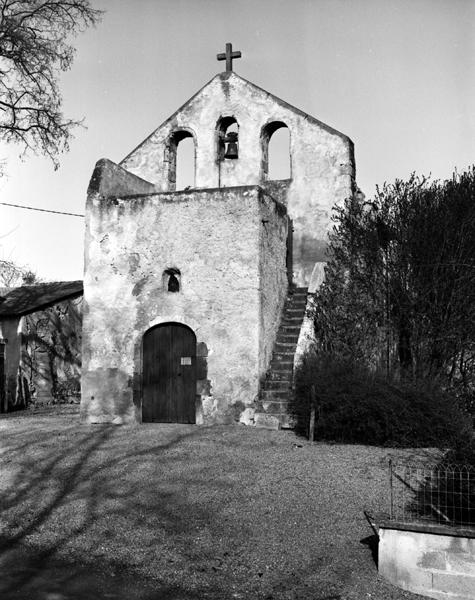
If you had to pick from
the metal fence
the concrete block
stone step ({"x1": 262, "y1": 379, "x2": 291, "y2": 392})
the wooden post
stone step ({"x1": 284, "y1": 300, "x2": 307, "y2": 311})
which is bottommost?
the concrete block

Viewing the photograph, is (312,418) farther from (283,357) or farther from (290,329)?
(290,329)

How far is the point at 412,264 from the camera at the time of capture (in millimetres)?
14836

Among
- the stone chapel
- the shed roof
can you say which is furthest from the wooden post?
the shed roof

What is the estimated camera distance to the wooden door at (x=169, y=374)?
14.5 meters

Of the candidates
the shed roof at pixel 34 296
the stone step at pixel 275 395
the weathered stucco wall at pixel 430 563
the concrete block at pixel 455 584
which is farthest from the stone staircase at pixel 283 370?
the shed roof at pixel 34 296

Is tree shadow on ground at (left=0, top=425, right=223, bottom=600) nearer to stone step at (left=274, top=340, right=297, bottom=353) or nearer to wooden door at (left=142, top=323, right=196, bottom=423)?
wooden door at (left=142, top=323, right=196, bottom=423)

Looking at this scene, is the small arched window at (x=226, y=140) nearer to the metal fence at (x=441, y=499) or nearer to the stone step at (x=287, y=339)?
the stone step at (x=287, y=339)

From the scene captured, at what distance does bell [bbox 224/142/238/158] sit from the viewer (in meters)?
17.3

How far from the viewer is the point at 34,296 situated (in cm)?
2498

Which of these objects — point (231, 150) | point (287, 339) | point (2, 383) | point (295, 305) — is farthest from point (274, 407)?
point (2, 383)

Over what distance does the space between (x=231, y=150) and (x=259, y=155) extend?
102 cm

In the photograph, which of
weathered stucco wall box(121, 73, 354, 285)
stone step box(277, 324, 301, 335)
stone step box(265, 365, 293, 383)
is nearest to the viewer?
stone step box(265, 365, 293, 383)

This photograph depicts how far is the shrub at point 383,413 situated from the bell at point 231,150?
744cm

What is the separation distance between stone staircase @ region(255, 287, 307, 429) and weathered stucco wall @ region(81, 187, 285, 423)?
423mm
